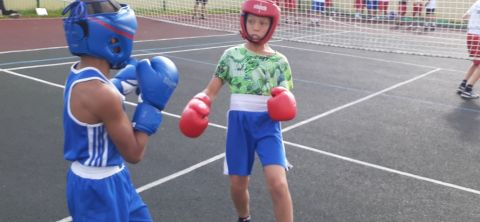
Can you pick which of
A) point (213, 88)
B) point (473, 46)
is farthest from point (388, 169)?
point (473, 46)

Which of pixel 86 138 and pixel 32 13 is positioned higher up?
pixel 86 138

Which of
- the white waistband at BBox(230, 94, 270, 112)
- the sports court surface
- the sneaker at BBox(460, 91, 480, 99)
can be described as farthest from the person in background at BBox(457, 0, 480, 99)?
the white waistband at BBox(230, 94, 270, 112)

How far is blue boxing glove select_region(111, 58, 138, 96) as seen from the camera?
2473 mm

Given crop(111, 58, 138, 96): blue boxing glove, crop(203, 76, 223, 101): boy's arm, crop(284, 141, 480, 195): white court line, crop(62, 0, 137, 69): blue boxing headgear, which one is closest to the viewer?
crop(62, 0, 137, 69): blue boxing headgear

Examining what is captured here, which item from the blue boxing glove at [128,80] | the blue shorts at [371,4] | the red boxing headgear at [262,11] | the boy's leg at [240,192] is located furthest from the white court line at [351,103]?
the blue boxing glove at [128,80]

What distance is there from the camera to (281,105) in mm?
3395

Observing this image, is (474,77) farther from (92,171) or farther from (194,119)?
(92,171)

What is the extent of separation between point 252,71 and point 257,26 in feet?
1.07

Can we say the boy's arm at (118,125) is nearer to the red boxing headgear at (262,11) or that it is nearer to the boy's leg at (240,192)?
the boy's leg at (240,192)

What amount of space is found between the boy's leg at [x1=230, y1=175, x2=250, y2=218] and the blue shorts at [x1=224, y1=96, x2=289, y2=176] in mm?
62

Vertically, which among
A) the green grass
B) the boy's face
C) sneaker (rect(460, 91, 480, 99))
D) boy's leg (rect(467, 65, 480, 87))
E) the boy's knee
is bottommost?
sneaker (rect(460, 91, 480, 99))

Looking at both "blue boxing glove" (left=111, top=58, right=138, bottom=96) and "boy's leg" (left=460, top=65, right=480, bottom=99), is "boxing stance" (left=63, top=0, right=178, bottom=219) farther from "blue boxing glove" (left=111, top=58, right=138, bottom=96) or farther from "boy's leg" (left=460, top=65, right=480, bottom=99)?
"boy's leg" (left=460, top=65, right=480, bottom=99)

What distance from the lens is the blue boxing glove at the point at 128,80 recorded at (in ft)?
8.11

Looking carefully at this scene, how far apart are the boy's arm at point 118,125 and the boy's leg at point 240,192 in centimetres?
143
